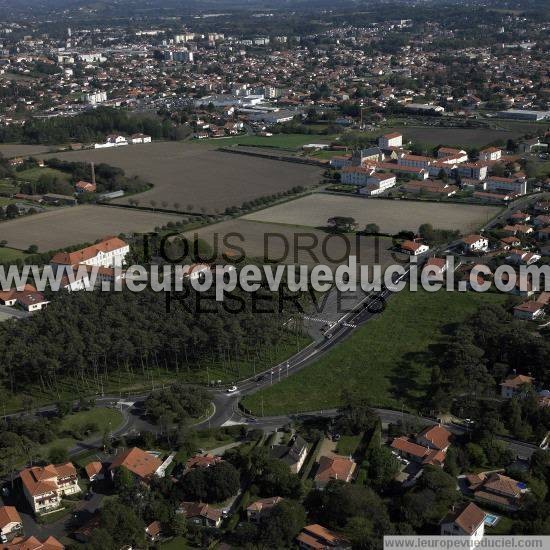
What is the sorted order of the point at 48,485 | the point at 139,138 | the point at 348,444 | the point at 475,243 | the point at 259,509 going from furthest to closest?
the point at 139,138 < the point at 475,243 < the point at 348,444 < the point at 48,485 < the point at 259,509

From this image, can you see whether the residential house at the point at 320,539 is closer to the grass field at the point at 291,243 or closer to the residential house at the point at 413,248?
the grass field at the point at 291,243

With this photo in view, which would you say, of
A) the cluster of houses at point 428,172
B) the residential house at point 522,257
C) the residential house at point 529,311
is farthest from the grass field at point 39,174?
the residential house at point 529,311

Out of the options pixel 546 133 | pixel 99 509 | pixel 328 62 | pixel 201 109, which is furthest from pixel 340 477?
pixel 328 62

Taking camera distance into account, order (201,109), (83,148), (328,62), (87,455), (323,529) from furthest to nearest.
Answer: (328,62) → (201,109) → (83,148) → (87,455) → (323,529)

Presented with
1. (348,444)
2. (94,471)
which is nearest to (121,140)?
(94,471)

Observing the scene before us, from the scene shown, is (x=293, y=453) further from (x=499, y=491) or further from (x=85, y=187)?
(x=85, y=187)

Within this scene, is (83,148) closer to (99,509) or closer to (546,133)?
(546,133)
